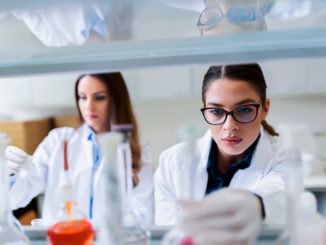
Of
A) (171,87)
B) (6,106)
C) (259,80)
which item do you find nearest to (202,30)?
(259,80)

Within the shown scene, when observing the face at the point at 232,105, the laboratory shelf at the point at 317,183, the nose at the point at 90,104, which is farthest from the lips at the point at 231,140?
the laboratory shelf at the point at 317,183

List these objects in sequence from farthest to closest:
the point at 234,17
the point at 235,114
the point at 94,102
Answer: the point at 94,102 < the point at 235,114 < the point at 234,17

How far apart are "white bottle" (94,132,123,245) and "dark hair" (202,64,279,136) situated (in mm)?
558

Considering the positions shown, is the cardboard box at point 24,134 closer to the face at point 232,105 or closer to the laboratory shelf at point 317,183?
the face at point 232,105

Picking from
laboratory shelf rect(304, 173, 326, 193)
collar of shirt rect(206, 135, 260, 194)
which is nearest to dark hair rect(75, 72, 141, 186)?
collar of shirt rect(206, 135, 260, 194)

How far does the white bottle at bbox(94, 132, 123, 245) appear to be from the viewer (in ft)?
1.63

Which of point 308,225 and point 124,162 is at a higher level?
point 124,162

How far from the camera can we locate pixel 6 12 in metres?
0.57

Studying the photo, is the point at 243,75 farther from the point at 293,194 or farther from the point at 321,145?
the point at 321,145

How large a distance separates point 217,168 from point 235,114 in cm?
26

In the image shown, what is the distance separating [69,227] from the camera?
0.56m

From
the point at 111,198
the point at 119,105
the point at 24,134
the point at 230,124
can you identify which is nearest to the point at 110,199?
the point at 111,198

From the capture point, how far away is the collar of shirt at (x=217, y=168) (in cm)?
104

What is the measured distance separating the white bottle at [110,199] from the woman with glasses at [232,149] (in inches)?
10.8
